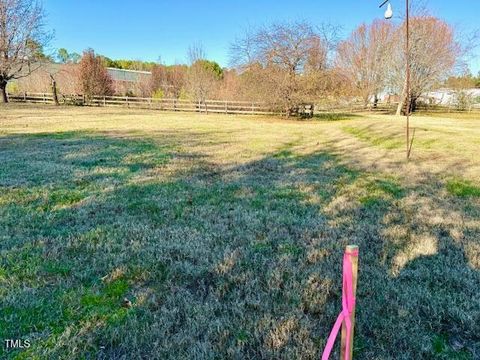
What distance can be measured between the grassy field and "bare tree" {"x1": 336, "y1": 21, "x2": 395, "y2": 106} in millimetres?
34803

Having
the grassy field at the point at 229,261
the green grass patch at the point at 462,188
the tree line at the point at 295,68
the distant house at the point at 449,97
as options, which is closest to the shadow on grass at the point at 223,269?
the grassy field at the point at 229,261

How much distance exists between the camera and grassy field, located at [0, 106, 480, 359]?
223cm

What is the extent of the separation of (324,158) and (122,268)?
276 inches

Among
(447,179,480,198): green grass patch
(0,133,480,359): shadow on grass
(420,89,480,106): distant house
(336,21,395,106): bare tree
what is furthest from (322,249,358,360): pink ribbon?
(420,89,480,106): distant house

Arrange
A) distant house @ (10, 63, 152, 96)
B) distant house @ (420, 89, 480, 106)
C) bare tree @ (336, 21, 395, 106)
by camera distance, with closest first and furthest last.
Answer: distant house @ (10, 63, 152, 96) < bare tree @ (336, 21, 395, 106) < distant house @ (420, 89, 480, 106)

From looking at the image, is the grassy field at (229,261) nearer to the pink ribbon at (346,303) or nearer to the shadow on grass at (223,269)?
the shadow on grass at (223,269)

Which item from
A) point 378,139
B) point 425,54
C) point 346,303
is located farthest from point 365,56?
point 346,303

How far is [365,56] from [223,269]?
41.7 m

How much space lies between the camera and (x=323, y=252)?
350 cm

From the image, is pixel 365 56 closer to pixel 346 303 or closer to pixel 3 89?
pixel 3 89

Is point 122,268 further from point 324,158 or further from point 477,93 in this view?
point 477,93

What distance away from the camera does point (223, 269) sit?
311 cm

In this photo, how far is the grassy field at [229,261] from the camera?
2.23m

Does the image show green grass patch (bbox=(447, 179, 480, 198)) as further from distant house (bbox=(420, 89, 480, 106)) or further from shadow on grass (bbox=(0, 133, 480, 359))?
distant house (bbox=(420, 89, 480, 106))
